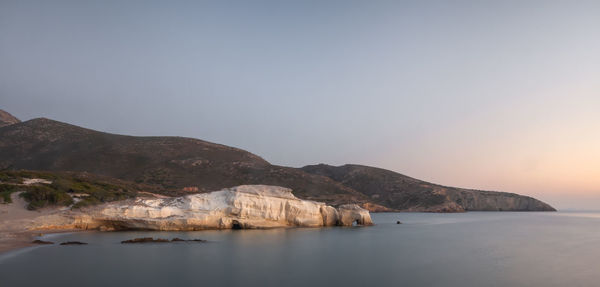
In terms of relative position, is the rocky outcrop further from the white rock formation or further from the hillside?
the white rock formation

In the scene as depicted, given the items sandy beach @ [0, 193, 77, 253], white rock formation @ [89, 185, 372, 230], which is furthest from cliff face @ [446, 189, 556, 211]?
sandy beach @ [0, 193, 77, 253]

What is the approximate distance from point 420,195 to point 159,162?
7257 centimetres

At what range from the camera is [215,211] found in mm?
27859

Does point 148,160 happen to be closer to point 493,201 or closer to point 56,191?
point 56,191

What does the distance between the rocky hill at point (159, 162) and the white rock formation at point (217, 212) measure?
1183 inches

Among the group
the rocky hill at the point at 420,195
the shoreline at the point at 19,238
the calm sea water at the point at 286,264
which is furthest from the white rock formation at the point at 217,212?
the rocky hill at the point at 420,195

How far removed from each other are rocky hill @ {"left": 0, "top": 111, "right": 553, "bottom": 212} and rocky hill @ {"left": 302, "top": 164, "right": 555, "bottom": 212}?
0.56 metres

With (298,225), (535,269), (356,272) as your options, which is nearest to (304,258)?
(356,272)

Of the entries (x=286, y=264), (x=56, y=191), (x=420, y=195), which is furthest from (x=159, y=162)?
(x=420, y=195)

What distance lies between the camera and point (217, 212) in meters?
27.9

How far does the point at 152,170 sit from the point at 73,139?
2520cm

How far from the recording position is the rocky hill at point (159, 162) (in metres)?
65.4

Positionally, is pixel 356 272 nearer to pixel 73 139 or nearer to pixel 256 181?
pixel 256 181

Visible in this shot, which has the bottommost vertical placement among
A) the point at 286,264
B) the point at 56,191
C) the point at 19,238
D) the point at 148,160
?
the point at 286,264
